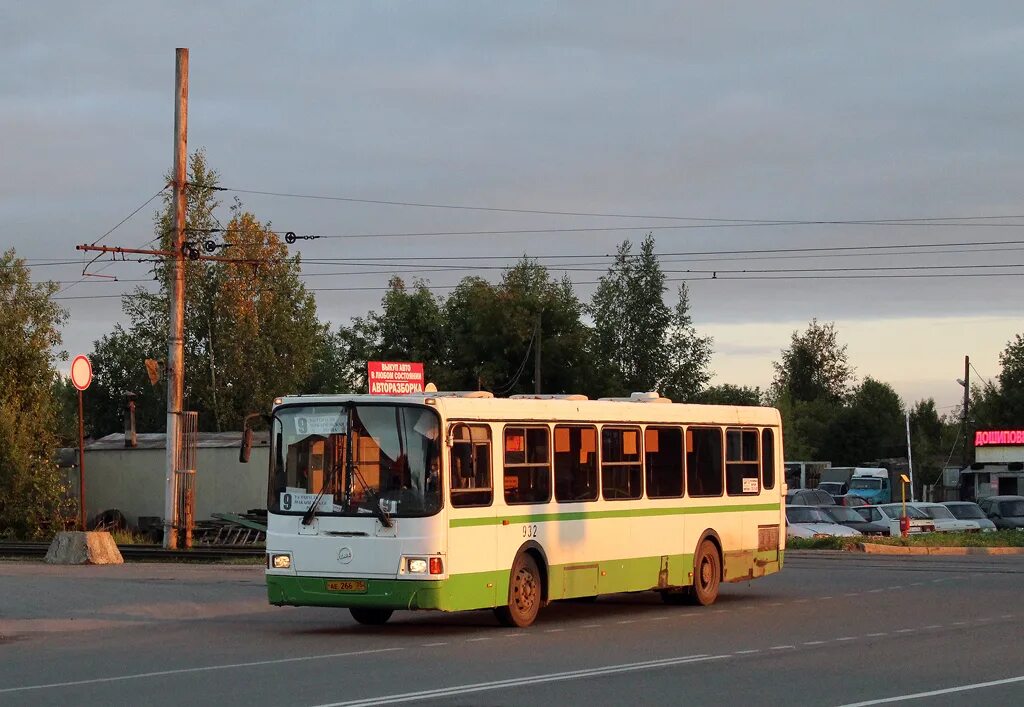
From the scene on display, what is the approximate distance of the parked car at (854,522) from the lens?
43531mm

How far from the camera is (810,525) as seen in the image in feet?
135

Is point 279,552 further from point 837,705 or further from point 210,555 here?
point 210,555

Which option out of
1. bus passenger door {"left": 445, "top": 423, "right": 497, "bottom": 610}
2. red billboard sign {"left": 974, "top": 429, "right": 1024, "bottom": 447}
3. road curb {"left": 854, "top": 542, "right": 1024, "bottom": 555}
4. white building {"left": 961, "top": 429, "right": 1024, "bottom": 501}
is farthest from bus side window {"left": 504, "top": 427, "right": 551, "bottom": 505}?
red billboard sign {"left": 974, "top": 429, "right": 1024, "bottom": 447}

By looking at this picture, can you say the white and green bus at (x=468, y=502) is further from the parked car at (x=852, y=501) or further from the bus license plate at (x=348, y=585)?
the parked car at (x=852, y=501)

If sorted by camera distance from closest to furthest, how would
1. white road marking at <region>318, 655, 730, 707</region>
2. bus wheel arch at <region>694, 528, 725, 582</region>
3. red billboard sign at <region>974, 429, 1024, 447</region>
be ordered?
1. white road marking at <region>318, 655, 730, 707</region>
2. bus wheel arch at <region>694, 528, 725, 582</region>
3. red billboard sign at <region>974, 429, 1024, 447</region>

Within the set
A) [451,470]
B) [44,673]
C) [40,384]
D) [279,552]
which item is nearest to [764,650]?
[451,470]

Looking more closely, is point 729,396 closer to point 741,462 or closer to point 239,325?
point 239,325

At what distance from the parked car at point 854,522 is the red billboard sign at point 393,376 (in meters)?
15.0

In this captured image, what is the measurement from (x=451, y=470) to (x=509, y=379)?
6306 cm

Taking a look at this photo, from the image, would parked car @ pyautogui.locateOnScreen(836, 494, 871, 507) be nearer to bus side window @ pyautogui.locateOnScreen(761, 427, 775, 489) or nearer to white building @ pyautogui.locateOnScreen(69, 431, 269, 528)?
white building @ pyautogui.locateOnScreen(69, 431, 269, 528)

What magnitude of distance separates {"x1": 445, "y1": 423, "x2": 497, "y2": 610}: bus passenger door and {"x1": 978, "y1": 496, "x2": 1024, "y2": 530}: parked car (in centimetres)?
3371

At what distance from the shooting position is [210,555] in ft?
109

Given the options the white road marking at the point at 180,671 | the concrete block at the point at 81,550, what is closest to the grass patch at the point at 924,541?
the concrete block at the point at 81,550

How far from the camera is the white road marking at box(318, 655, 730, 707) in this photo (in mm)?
11828
